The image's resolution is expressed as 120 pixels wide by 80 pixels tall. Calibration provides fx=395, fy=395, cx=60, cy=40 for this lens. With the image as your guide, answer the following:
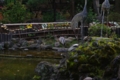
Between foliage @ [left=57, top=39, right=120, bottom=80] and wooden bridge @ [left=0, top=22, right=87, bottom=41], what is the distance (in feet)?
37.3

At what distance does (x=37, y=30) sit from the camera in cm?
2353

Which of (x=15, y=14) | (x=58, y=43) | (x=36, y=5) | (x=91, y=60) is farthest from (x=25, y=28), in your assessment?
(x=91, y=60)

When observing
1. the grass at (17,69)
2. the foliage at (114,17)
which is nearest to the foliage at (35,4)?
the foliage at (114,17)

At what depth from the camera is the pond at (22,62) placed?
1292cm

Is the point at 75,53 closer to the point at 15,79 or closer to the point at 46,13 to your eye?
the point at 15,79

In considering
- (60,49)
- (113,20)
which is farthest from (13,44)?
(113,20)

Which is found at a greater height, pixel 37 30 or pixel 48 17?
pixel 48 17

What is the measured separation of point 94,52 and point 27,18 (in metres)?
17.2

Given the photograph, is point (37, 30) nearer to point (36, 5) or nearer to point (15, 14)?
point (15, 14)

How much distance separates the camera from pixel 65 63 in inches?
441

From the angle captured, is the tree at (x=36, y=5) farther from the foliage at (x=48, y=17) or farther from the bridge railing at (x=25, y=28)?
the bridge railing at (x=25, y=28)

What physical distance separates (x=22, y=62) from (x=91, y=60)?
18.7 ft

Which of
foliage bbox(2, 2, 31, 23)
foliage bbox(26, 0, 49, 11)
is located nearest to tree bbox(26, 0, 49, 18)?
foliage bbox(26, 0, 49, 11)

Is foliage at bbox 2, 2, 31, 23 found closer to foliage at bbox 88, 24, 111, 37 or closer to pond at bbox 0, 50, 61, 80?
foliage at bbox 88, 24, 111, 37
